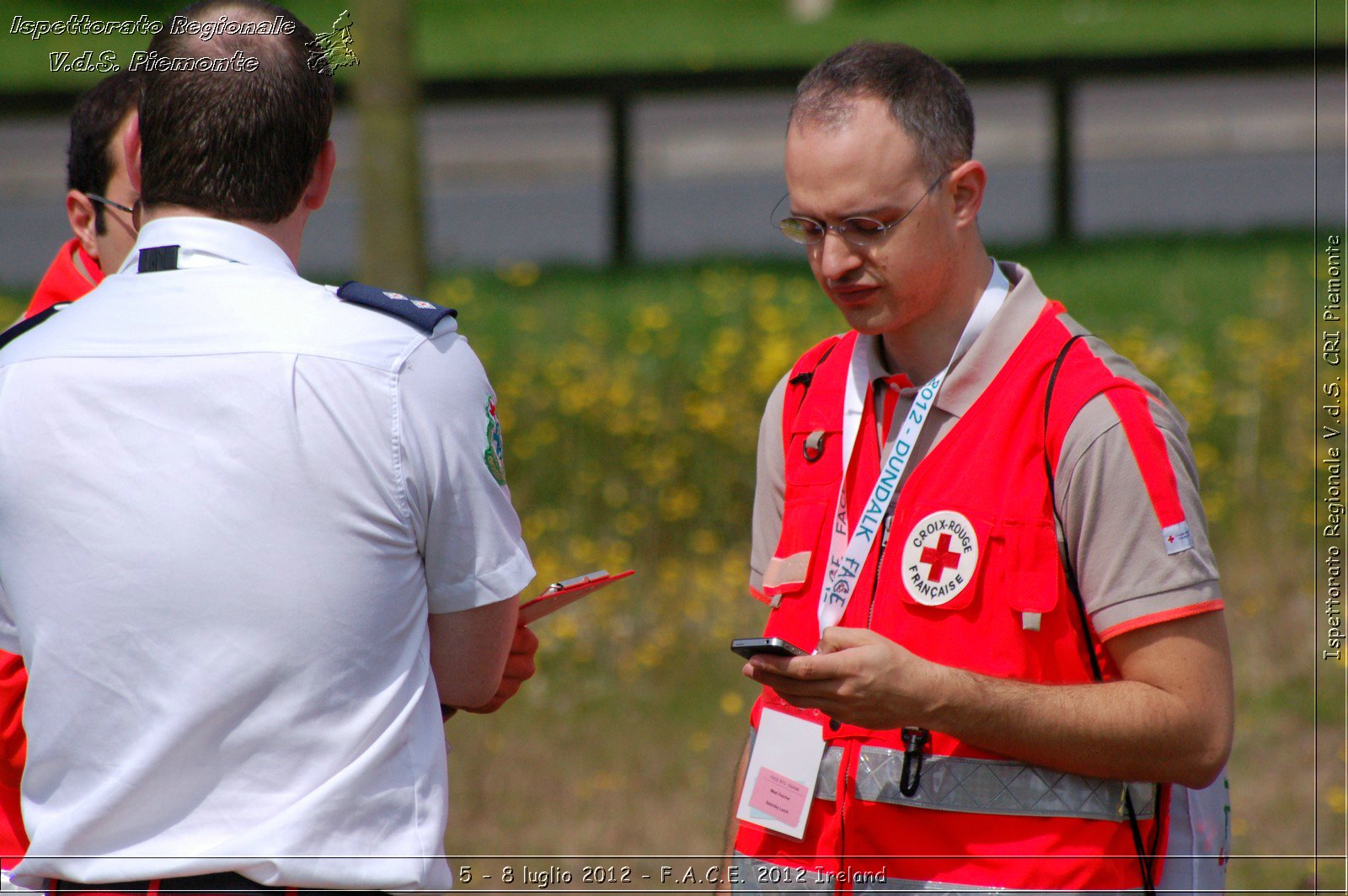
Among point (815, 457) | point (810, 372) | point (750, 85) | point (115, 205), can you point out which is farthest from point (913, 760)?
point (750, 85)

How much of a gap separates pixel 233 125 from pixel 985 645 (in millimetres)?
1328

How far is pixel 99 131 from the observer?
2.66 metres

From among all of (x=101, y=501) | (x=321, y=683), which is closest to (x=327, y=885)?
(x=321, y=683)

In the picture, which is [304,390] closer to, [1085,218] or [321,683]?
[321,683]

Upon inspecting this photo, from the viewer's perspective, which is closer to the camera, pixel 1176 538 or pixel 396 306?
pixel 396 306

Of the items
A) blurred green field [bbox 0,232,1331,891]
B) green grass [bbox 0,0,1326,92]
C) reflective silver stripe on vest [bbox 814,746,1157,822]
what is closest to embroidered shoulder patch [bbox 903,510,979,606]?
reflective silver stripe on vest [bbox 814,746,1157,822]

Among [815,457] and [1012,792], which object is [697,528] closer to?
[815,457]

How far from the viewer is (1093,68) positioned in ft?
30.1

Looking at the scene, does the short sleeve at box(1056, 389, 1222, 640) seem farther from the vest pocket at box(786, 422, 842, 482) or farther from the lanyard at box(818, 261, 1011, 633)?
the vest pocket at box(786, 422, 842, 482)

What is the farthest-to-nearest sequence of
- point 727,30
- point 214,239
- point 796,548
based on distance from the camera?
point 727,30 < point 796,548 < point 214,239

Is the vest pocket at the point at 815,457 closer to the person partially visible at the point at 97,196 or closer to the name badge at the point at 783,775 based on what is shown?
the name badge at the point at 783,775

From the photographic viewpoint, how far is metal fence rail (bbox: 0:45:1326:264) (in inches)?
358

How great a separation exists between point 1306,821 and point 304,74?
4.19 m

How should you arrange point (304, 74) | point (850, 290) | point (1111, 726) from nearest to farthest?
point (304, 74)
point (1111, 726)
point (850, 290)
